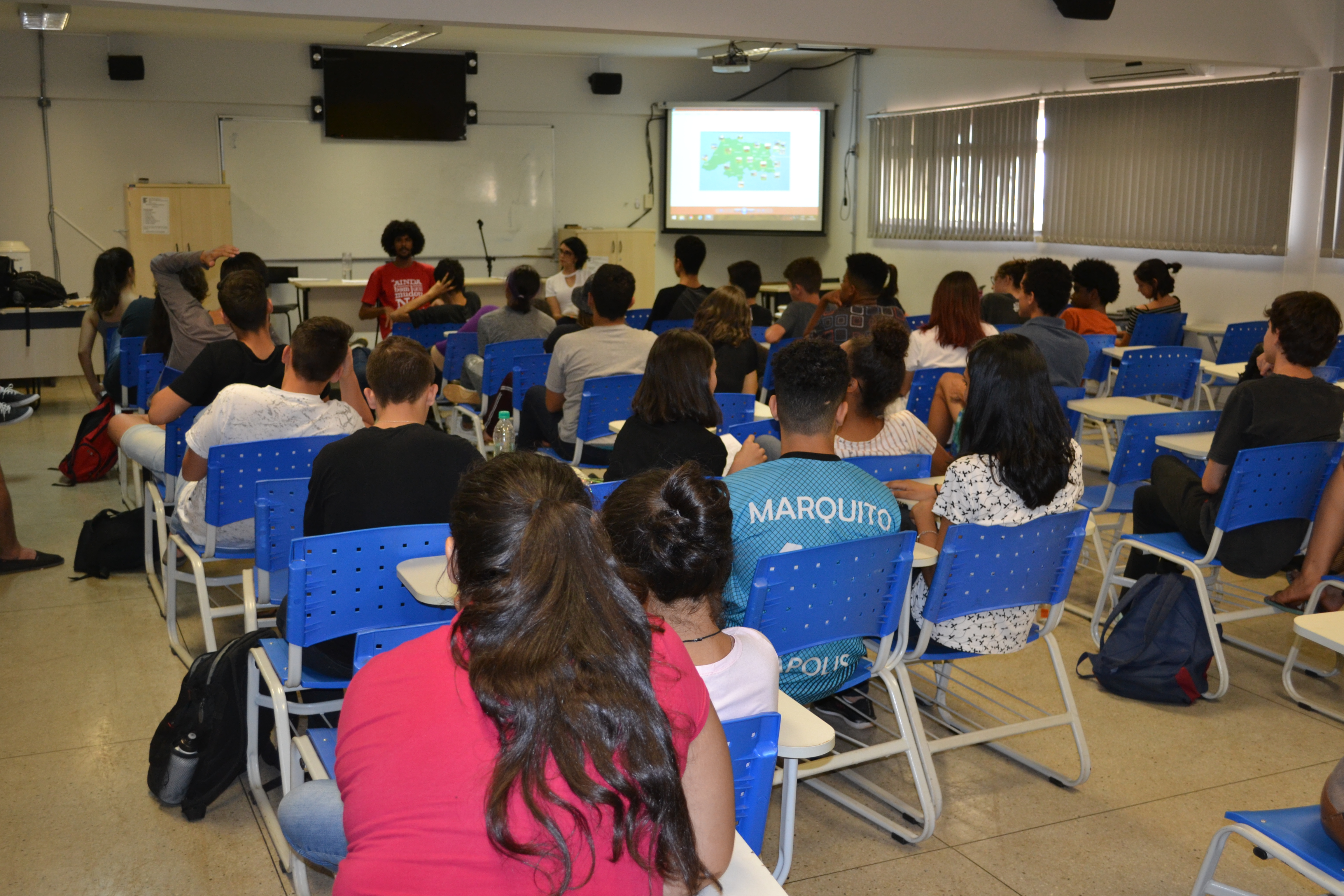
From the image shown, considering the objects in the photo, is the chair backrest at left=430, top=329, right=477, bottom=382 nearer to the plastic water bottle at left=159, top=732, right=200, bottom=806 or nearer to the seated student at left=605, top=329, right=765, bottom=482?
the seated student at left=605, top=329, right=765, bottom=482

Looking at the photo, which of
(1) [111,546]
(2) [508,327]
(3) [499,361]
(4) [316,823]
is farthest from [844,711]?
(2) [508,327]

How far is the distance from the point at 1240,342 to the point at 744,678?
615cm

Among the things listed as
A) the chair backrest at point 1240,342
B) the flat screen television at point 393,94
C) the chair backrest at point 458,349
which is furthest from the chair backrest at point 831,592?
the flat screen television at point 393,94

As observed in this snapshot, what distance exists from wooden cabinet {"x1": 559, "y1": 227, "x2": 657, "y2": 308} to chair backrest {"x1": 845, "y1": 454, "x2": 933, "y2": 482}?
27.0 ft

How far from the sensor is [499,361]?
17.4 ft

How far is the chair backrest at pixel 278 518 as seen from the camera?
2.89 m

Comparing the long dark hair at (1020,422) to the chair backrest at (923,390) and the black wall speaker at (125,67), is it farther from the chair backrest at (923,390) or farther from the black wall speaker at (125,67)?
the black wall speaker at (125,67)

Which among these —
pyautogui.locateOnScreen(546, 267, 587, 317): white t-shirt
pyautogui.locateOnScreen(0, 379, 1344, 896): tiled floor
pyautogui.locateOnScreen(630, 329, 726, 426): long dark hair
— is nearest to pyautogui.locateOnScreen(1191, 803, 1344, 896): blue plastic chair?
pyautogui.locateOnScreen(0, 379, 1344, 896): tiled floor

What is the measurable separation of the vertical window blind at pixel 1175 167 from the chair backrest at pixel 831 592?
252 inches

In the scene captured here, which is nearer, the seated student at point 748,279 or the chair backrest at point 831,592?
the chair backrest at point 831,592

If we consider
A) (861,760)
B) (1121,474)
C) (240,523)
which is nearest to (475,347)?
(240,523)

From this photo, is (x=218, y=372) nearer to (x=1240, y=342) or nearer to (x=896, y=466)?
(x=896, y=466)

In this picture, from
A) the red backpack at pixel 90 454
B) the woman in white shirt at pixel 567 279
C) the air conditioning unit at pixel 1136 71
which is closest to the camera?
the red backpack at pixel 90 454

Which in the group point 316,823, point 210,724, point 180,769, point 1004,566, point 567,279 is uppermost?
point 567,279
